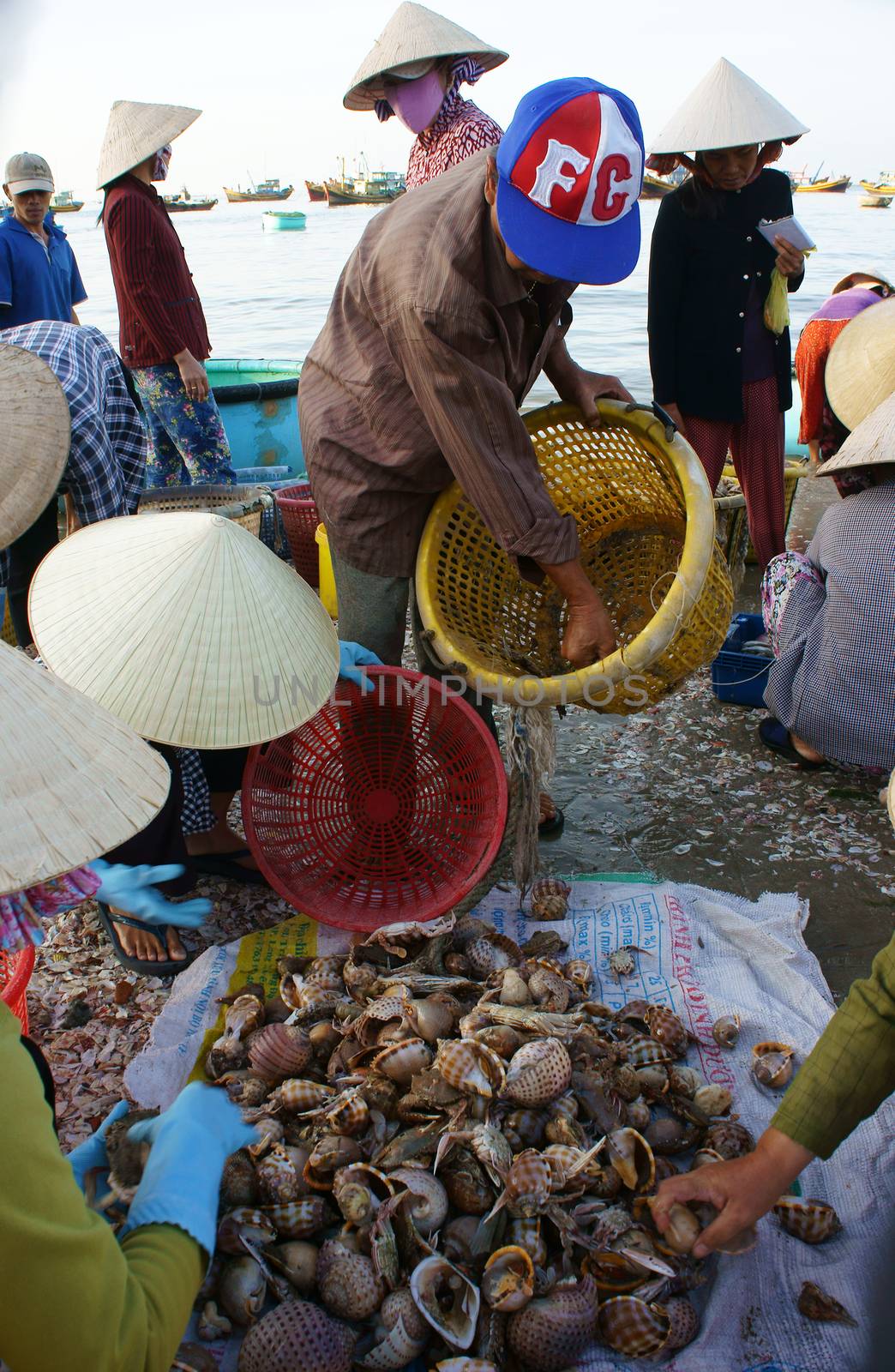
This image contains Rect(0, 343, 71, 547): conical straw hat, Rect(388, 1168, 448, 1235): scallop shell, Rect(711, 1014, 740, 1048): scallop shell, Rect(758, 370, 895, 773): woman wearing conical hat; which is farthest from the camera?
Rect(758, 370, 895, 773): woman wearing conical hat

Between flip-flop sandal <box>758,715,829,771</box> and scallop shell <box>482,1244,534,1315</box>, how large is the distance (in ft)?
6.66

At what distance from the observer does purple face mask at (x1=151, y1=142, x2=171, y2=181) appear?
13.0ft

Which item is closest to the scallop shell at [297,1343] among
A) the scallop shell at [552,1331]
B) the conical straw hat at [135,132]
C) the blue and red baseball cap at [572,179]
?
the scallop shell at [552,1331]

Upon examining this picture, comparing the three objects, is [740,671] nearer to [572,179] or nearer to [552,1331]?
[572,179]

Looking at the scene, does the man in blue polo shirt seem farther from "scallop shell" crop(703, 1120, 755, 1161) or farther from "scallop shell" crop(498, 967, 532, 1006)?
"scallop shell" crop(703, 1120, 755, 1161)

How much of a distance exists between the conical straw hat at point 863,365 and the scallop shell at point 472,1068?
7.22 ft

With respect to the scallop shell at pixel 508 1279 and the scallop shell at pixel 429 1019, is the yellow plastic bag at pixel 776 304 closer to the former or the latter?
the scallop shell at pixel 429 1019

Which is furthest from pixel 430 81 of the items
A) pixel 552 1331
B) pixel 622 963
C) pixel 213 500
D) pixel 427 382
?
pixel 552 1331

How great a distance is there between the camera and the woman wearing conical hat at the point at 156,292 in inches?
154

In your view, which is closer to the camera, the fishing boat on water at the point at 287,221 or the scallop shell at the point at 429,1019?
the scallop shell at the point at 429,1019

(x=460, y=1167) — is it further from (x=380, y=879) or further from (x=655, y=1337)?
(x=380, y=879)

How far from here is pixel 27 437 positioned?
2209 millimetres

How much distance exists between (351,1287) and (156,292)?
12.3 feet

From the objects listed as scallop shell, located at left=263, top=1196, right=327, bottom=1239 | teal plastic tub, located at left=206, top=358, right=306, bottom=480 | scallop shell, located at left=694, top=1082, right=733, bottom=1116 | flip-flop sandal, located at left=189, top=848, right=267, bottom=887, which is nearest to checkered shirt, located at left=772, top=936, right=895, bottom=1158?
scallop shell, located at left=694, top=1082, right=733, bottom=1116
